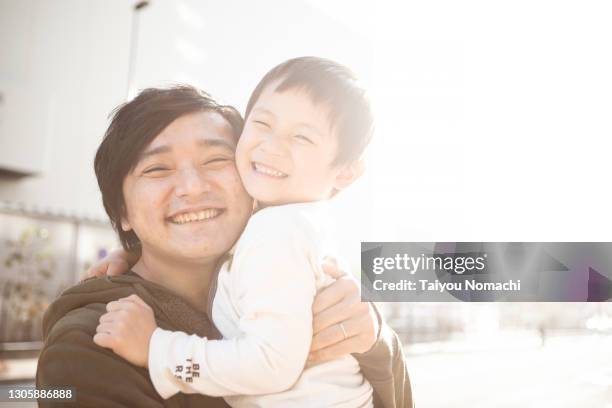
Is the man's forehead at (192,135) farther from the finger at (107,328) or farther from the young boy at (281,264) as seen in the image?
the finger at (107,328)

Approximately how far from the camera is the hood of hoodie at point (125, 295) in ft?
4.42

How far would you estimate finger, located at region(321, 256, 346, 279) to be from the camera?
4.35ft

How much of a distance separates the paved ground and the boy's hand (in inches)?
77.2

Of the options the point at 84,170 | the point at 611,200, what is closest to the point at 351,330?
the point at 611,200

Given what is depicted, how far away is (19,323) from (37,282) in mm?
501

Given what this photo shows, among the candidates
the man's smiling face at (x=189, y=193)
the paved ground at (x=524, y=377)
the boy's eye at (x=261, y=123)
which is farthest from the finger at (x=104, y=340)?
the paved ground at (x=524, y=377)

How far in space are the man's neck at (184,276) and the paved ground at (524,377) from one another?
1.74 metres

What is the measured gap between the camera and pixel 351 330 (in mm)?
1321

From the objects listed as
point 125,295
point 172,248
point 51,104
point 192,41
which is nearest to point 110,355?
point 125,295

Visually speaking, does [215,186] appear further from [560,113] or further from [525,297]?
[560,113]

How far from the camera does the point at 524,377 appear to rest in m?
5.05

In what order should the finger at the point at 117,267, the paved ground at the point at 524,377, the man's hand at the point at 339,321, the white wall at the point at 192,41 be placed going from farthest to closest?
the paved ground at the point at 524,377 < the white wall at the point at 192,41 < the finger at the point at 117,267 < the man's hand at the point at 339,321

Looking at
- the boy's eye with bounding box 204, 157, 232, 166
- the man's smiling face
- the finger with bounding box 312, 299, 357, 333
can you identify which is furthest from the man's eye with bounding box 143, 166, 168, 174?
the finger with bounding box 312, 299, 357, 333

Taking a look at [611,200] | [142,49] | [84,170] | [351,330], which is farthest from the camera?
[84,170]
